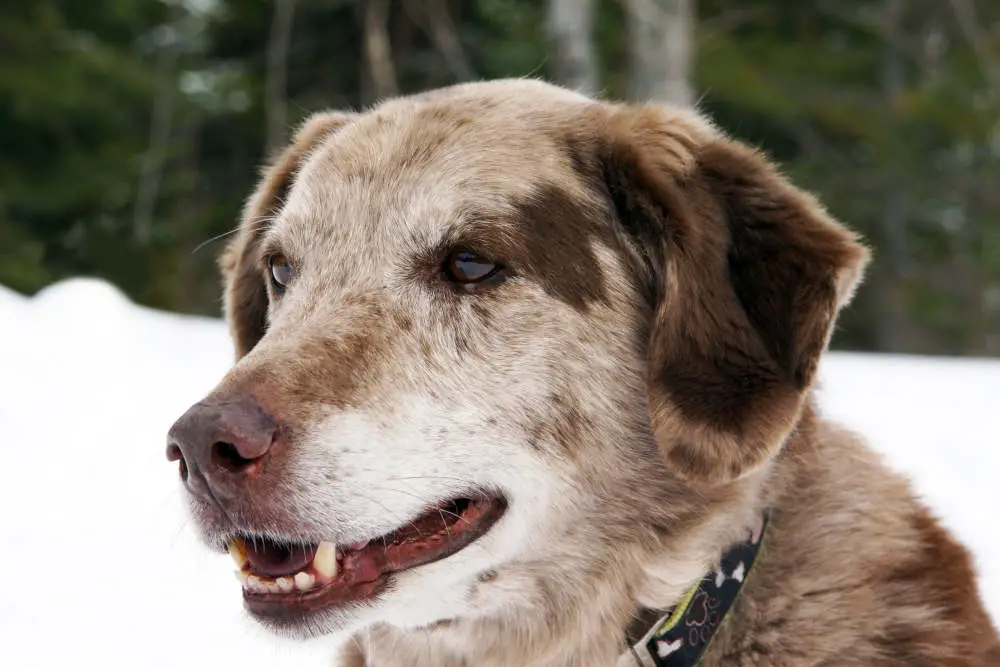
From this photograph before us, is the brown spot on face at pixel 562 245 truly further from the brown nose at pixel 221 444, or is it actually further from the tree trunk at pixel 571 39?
the tree trunk at pixel 571 39

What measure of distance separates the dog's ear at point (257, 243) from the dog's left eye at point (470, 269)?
3.01ft

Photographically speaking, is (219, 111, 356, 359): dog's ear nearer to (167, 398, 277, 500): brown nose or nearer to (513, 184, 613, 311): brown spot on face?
(513, 184, 613, 311): brown spot on face

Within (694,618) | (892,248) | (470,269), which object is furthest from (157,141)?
(694,618)

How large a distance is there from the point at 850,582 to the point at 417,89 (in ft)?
49.8

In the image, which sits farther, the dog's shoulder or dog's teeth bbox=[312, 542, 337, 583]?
the dog's shoulder

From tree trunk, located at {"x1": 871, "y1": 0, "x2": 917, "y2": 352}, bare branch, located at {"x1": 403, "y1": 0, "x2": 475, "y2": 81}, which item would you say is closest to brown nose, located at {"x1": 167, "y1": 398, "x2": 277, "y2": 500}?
bare branch, located at {"x1": 403, "y1": 0, "x2": 475, "y2": 81}

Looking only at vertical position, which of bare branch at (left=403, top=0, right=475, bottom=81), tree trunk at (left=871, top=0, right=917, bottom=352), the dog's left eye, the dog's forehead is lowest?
tree trunk at (left=871, top=0, right=917, bottom=352)

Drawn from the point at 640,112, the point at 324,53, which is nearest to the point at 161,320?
the point at 640,112

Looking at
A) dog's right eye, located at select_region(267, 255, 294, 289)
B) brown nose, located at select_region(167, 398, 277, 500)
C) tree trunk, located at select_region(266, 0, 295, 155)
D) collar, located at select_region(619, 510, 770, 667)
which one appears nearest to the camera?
brown nose, located at select_region(167, 398, 277, 500)

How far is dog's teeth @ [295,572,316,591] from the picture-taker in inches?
100

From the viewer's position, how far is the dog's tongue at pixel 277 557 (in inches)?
101

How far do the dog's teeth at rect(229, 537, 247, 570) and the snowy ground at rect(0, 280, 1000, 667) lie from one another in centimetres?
18

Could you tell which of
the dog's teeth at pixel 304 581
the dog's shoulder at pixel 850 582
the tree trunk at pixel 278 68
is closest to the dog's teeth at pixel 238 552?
the dog's teeth at pixel 304 581

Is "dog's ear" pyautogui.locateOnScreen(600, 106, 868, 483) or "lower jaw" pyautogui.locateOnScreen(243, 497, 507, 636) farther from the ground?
"dog's ear" pyautogui.locateOnScreen(600, 106, 868, 483)
